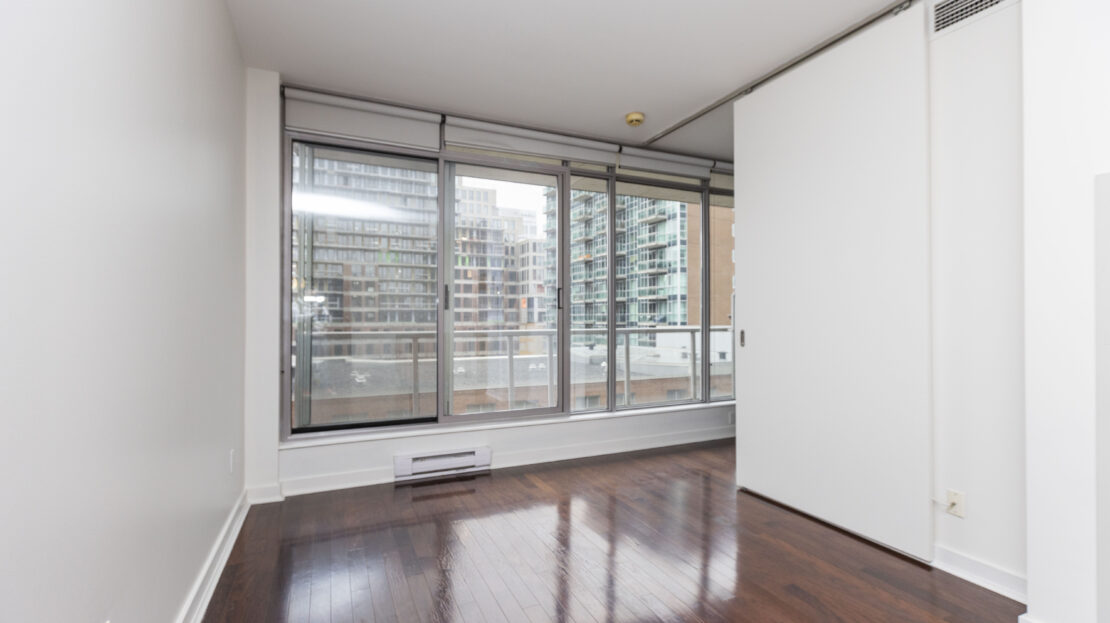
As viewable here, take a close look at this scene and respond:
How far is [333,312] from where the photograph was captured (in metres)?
3.54

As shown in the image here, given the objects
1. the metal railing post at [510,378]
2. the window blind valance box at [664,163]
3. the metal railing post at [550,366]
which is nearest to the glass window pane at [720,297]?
the window blind valance box at [664,163]

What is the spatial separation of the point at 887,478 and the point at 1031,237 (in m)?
1.24

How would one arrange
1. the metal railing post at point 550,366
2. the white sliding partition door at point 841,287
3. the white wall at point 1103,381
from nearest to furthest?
the white wall at point 1103,381 < the white sliding partition door at point 841,287 < the metal railing post at point 550,366

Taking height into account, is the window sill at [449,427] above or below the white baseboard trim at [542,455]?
above

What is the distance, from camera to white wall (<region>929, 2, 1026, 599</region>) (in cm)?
210

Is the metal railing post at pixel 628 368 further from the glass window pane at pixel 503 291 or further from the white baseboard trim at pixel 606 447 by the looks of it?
the glass window pane at pixel 503 291

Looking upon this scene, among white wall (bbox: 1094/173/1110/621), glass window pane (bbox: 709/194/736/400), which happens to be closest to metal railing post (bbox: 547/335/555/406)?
glass window pane (bbox: 709/194/736/400)

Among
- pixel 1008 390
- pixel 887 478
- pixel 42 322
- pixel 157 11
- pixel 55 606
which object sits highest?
pixel 157 11

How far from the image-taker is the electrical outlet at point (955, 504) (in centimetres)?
227

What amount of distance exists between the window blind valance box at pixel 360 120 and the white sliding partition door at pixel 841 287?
2208 mm

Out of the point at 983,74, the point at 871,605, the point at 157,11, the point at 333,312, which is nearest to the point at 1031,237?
the point at 983,74

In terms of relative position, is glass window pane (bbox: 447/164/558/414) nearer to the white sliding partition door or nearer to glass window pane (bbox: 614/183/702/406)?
glass window pane (bbox: 614/183/702/406)

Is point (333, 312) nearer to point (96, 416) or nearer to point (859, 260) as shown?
point (96, 416)

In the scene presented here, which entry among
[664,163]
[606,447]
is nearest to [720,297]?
[664,163]
